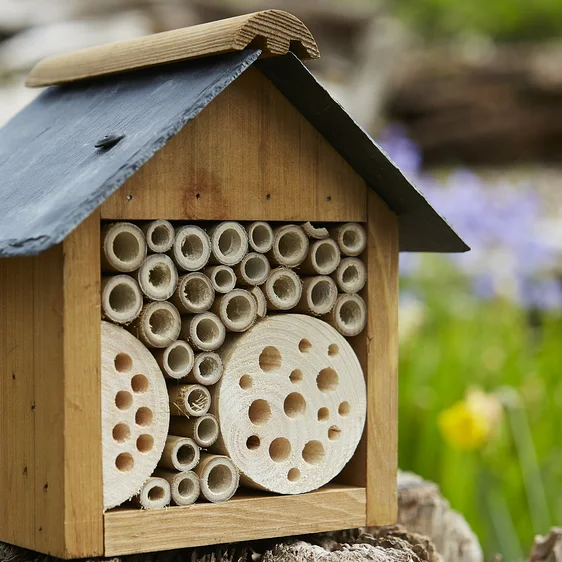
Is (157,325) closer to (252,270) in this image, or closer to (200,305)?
(200,305)

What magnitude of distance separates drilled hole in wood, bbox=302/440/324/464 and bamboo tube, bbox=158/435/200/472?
198mm

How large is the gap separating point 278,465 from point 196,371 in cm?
20

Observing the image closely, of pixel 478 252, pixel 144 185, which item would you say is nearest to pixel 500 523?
pixel 144 185

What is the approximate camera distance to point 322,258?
5.23 ft

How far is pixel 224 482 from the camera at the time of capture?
1491mm

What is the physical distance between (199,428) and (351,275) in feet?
1.11

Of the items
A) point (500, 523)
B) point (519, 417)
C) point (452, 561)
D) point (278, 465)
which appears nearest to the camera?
point (278, 465)

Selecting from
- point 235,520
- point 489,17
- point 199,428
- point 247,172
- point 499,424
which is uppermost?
point 489,17

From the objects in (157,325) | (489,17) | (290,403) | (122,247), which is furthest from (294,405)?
(489,17)

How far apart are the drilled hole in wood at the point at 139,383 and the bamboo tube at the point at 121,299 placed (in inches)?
3.3

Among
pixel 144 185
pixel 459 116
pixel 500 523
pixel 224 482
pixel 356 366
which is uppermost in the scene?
pixel 459 116

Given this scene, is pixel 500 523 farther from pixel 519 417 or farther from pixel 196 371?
pixel 196 371

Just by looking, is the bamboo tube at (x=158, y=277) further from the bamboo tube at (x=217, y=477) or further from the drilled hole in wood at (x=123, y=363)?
the bamboo tube at (x=217, y=477)

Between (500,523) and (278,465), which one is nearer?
(278,465)
